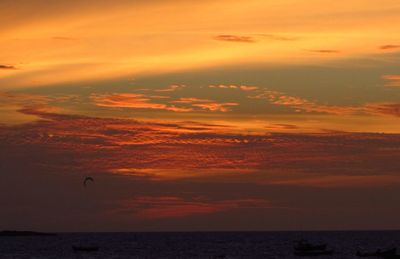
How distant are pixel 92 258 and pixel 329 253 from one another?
4968cm

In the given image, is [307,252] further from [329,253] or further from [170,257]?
[170,257]

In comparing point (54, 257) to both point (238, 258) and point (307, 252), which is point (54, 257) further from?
point (307, 252)

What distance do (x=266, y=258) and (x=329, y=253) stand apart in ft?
66.7

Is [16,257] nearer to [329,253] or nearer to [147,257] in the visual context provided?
[147,257]

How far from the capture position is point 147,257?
19275cm

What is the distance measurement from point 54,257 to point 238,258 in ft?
131

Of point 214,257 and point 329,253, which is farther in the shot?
point 329,253

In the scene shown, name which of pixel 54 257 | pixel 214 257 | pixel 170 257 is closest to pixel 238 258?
pixel 214 257

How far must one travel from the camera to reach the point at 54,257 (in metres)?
196

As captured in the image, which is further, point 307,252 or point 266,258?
point 307,252

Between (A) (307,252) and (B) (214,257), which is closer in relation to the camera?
(B) (214,257)

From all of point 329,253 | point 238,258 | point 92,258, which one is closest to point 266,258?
point 238,258

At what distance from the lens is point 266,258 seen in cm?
18525

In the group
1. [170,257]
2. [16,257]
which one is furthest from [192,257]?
[16,257]
